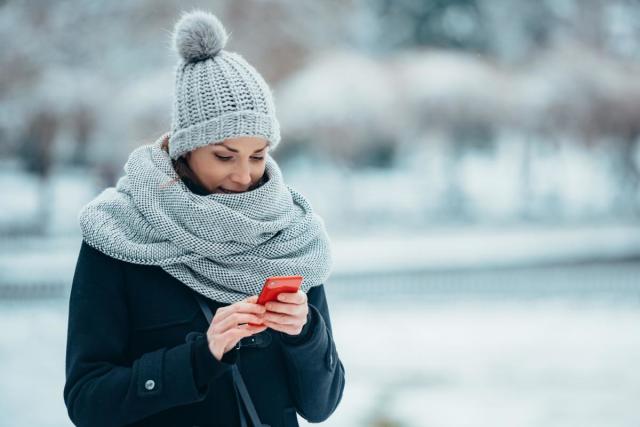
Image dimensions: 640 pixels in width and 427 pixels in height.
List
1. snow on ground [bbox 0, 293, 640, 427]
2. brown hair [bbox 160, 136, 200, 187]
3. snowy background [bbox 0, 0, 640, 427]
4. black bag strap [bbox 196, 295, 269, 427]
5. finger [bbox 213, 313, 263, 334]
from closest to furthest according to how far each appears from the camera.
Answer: finger [bbox 213, 313, 263, 334] < black bag strap [bbox 196, 295, 269, 427] < brown hair [bbox 160, 136, 200, 187] < snow on ground [bbox 0, 293, 640, 427] < snowy background [bbox 0, 0, 640, 427]

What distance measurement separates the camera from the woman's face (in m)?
1.22

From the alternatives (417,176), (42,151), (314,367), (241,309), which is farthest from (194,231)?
(417,176)

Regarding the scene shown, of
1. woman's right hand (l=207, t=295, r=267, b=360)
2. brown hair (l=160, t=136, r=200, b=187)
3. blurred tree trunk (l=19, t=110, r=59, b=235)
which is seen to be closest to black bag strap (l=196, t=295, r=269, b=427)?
woman's right hand (l=207, t=295, r=267, b=360)

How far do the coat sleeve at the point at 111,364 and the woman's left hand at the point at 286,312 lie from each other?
0.10m

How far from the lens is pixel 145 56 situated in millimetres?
11773

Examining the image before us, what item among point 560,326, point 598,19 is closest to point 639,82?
point 598,19

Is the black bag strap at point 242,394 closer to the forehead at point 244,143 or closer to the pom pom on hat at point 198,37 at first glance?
the forehead at point 244,143

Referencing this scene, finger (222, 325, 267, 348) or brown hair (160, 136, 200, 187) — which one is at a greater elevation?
brown hair (160, 136, 200, 187)

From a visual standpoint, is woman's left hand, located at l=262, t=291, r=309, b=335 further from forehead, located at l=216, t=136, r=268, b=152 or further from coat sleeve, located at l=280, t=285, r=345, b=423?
forehead, located at l=216, t=136, r=268, b=152

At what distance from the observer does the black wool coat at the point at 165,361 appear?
43.2 inches

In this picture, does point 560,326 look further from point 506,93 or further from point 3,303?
point 506,93

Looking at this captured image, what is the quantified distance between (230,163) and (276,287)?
277mm

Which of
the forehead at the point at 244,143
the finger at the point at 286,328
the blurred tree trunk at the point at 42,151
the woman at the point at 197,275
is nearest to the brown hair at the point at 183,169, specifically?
the woman at the point at 197,275

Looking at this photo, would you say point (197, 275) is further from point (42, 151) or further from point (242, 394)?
point (42, 151)
